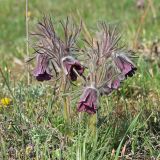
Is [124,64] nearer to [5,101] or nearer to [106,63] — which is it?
[106,63]

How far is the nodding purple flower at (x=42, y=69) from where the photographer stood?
9.87 ft

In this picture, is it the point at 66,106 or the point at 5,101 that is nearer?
the point at 66,106

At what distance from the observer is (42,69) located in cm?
301

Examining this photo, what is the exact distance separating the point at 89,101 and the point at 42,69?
366 mm

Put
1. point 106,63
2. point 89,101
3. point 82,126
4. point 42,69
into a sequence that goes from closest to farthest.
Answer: point 89,101
point 106,63
point 42,69
point 82,126

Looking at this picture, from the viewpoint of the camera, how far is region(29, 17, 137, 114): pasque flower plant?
9.43ft

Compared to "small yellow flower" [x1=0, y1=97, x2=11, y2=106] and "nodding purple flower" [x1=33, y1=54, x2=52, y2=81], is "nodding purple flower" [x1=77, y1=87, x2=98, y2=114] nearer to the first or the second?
"nodding purple flower" [x1=33, y1=54, x2=52, y2=81]

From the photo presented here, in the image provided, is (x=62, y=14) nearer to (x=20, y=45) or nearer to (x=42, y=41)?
(x=20, y=45)

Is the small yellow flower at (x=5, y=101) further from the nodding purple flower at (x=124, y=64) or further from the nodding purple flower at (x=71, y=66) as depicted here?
the nodding purple flower at (x=124, y=64)

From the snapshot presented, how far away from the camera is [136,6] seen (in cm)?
802

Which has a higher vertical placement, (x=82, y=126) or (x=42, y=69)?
(x=42, y=69)

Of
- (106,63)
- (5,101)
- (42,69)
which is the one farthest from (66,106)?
(5,101)

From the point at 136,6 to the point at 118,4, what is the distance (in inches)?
25.4

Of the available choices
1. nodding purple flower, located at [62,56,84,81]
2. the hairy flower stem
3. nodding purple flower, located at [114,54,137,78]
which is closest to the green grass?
the hairy flower stem
